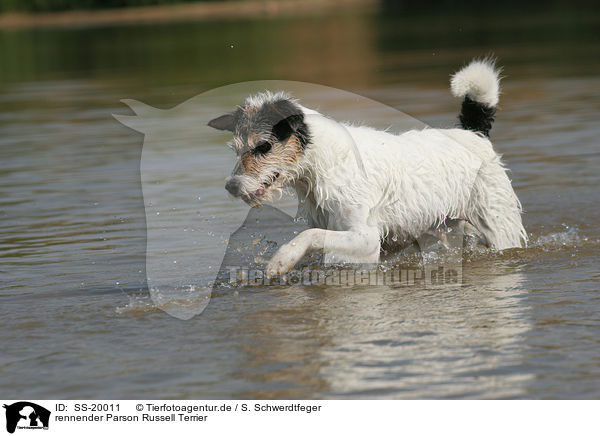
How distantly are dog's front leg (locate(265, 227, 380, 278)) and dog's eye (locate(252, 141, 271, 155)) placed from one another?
A: 1.86 ft

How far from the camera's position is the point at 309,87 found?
1812 centimetres

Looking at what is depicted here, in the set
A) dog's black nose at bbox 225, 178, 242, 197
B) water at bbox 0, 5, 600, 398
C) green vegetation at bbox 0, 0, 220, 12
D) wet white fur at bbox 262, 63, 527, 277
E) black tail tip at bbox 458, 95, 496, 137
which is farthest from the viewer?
green vegetation at bbox 0, 0, 220, 12

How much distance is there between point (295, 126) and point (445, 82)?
1209cm

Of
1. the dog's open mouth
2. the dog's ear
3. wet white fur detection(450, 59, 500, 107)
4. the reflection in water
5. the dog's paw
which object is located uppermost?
wet white fur detection(450, 59, 500, 107)

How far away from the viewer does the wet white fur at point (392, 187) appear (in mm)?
6176

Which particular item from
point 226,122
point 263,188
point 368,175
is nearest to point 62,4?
point 226,122

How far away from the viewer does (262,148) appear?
19.7 feet

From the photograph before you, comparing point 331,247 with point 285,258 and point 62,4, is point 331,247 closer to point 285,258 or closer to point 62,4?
point 285,258

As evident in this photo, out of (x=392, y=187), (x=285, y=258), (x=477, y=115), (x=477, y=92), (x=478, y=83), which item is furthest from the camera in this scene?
(x=477, y=115)

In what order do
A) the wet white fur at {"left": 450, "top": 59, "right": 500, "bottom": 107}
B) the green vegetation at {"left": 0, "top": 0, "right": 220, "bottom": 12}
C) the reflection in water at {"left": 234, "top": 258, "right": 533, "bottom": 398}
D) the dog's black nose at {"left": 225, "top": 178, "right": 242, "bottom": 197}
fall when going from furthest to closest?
1. the green vegetation at {"left": 0, "top": 0, "right": 220, "bottom": 12}
2. the wet white fur at {"left": 450, "top": 59, "right": 500, "bottom": 107}
3. the dog's black nose at {"left": 225, "top": 178, "right": 242, "bottom": 197}
4. the reflection in water at {"left": 234, "top": 258, "right": 533, "bottom": 398}

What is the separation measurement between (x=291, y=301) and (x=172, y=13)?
49176 millimetres

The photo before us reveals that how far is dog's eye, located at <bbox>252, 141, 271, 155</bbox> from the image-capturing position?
5.98 meters

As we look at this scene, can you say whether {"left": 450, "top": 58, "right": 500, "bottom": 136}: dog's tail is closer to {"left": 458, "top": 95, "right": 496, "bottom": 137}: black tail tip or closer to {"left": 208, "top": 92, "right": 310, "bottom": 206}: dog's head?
{"left": 458, "top": 95, "right": 496, "bottom": 137}: black tail tip

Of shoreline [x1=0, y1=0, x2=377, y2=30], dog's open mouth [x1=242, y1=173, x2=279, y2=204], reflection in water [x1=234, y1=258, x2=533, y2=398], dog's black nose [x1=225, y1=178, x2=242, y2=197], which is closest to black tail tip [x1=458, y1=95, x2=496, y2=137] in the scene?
reflection in water [x1=234, y1=258, x2=533, y2=398]
